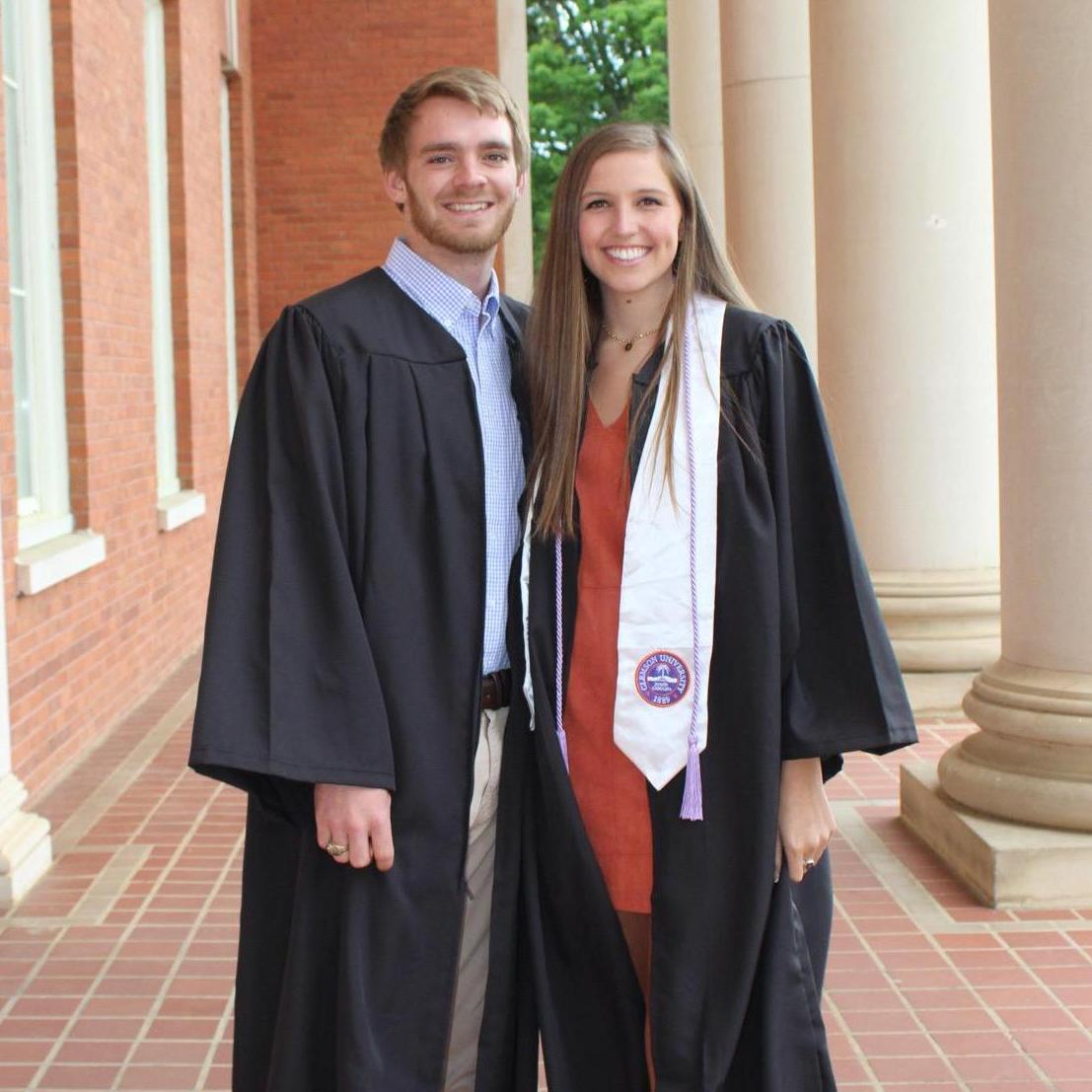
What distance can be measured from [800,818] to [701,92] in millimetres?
12340

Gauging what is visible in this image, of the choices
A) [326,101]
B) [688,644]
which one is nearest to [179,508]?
[326,101]

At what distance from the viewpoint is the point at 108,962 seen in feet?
14.7

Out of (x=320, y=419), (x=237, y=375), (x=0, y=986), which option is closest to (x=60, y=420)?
(x=0, y=986)

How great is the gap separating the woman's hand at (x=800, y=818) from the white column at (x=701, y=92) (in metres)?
11.8

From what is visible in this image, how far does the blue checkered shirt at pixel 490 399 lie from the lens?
107 inches

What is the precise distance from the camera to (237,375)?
1343 cm

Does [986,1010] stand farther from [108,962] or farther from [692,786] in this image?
[108,962]

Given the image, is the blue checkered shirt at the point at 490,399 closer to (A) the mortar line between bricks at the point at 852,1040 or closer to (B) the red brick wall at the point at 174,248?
(A) the mortar line between bricks at the point at 852,1040

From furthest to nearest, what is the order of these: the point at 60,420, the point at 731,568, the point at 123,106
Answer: the point at 123,106
the point at 60,420
the point at 731,568

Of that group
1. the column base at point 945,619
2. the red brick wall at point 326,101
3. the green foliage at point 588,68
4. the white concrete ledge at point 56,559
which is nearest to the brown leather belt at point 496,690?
the white concrete ledge at point 56,559

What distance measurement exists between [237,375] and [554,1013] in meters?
11.2

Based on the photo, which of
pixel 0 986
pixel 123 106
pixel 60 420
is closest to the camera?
pixel 0 986

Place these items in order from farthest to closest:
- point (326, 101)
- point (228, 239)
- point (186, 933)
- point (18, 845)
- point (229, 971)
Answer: point (326, 101) → point (228, 239) → point (18, 845) → point (186, 933) → point (229, 971)

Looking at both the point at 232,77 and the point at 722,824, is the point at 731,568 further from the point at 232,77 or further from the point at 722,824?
the point at 232,77
